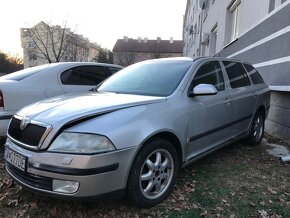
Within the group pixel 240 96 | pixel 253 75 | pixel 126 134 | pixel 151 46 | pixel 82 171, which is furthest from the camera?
pixel 151 46

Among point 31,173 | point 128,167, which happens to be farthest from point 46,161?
point 128,167

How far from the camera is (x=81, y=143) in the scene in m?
2.74

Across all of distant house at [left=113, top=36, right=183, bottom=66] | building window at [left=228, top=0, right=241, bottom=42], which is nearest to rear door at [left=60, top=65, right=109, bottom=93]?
building window at [left=228, top=0, right=241, bottom=42]

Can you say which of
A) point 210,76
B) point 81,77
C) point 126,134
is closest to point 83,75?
point 81,77

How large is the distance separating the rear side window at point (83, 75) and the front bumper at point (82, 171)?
2889 mm

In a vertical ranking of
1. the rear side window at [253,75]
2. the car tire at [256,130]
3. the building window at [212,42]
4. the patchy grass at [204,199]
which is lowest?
the patchy grass at [204,199]

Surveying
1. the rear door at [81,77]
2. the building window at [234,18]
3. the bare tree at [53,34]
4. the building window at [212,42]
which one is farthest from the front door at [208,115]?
the bare tree at [53,34]

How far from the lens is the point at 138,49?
6800 centimetres

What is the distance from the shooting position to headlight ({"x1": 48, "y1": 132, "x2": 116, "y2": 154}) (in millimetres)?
2732

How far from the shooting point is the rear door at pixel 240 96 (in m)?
4.83

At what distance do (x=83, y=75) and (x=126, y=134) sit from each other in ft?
11.0

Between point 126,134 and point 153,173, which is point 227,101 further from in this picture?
point 126,134

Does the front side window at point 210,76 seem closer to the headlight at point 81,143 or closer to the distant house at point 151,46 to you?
the headlight at point 81,143

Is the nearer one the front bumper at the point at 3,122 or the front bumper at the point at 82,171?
the front bumper at the point at 82,171
